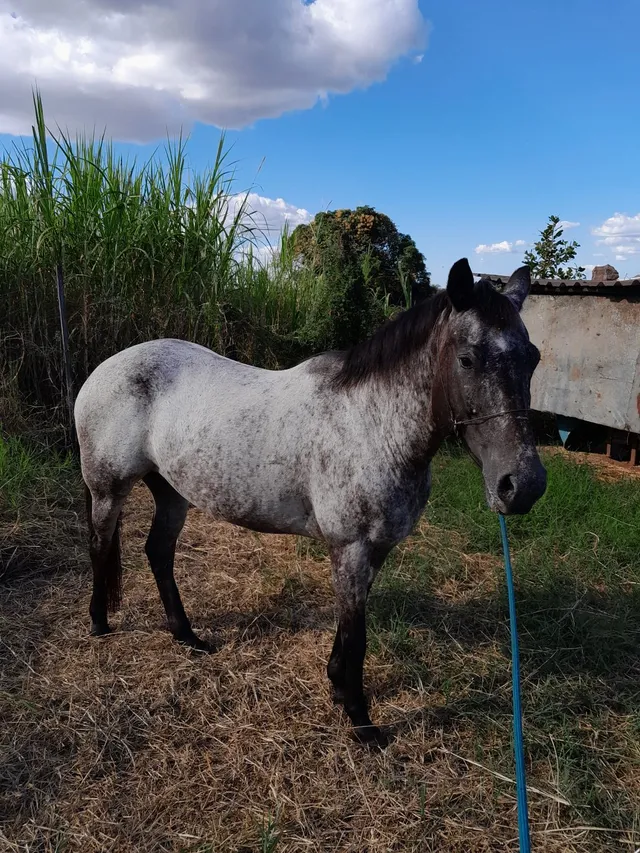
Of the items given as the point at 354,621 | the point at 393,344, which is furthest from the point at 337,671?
the point at 393,344

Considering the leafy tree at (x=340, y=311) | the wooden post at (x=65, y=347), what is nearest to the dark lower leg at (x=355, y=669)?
the wooden post at (x=65, y=347)

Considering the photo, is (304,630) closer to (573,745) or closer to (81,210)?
(573,745)

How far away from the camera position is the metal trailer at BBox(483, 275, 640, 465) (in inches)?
227

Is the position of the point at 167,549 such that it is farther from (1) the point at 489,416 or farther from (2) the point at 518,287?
(2) the point at 518,287

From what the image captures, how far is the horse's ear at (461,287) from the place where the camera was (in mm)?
1669

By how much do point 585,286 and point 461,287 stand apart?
5.20m

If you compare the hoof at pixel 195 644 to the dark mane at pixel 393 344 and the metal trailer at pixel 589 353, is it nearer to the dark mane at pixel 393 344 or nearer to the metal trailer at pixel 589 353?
the dark mane at pixel 393 344

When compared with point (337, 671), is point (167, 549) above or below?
above

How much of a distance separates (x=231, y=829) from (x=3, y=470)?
127 inches

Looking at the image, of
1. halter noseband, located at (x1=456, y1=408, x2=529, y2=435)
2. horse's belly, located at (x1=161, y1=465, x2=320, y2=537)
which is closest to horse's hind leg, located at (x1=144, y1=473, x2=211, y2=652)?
horse's belly, located at (x1=161, y1=465, x2=320, y2=537)

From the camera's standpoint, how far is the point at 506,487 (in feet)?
5.41

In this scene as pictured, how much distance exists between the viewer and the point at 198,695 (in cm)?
241

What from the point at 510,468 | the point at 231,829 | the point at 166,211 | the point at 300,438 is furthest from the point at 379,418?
the point at 166,211

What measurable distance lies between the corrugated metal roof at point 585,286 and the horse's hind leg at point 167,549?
3991 mm
